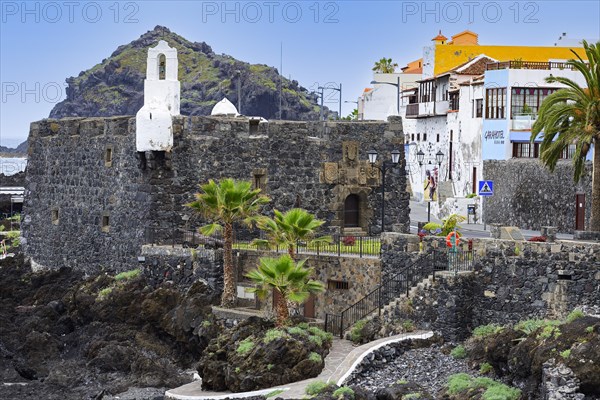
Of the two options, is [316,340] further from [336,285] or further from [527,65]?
[527,65]

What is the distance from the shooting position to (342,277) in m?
42.3

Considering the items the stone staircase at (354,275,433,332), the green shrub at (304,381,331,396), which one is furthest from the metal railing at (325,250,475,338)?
the green shrub at (304,381,331,396)

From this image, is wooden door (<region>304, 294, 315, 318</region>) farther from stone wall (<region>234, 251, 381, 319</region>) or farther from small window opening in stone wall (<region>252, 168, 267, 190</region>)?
small window opening in stone wall (<region>252, 168, 267, 190</region>)

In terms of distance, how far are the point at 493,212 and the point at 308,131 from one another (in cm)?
1340

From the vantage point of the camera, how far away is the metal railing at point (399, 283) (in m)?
38.0

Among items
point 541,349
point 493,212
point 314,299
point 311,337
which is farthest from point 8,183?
point 541,349

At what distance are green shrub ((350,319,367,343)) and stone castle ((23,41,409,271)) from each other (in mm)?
8975

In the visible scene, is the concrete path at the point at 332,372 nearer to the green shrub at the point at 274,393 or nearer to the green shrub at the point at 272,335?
the green shrub at the point at 274,393

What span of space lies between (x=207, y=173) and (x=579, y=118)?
14.1 m

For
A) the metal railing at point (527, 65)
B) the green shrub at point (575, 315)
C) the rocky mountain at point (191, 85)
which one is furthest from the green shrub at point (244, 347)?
the rocky mountain at point (191, 85)

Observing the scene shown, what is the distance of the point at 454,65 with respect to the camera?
78.3m

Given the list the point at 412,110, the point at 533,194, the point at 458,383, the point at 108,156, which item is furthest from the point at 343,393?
the point at 412,110

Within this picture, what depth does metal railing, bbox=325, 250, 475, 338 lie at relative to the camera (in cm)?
3797

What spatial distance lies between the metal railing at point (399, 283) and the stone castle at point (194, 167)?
726 cm
